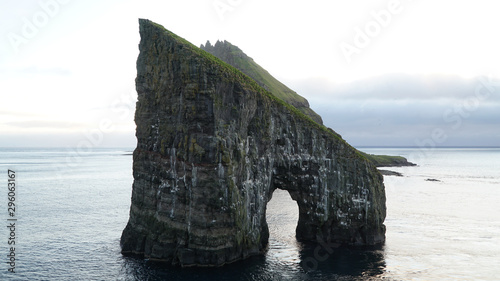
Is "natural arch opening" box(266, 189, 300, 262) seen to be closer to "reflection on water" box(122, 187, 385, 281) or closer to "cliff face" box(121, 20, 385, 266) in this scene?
"reflection on water" box(122, 187, 385, 281)

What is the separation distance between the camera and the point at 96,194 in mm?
94312

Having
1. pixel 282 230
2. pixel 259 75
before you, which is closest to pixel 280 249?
pixel 282 230

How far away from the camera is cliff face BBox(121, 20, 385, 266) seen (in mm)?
40094

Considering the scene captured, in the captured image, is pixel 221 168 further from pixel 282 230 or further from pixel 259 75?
pixel 259 75

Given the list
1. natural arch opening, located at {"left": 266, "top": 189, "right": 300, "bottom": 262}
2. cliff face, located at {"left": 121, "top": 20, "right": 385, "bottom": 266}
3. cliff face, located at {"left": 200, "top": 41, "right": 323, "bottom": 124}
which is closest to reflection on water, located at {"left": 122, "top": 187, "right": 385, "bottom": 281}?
natural arch opening, located at {"left": 266, "top": 189, "right": 300, "bottom": 262}

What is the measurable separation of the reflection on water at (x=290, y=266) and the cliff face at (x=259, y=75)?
212ft


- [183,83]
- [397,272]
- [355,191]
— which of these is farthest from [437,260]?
[183,83]

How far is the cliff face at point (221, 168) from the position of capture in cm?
4009

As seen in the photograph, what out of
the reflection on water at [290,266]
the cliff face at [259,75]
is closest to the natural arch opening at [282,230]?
the reflection on water at [290,266]

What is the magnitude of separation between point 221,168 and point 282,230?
22891 mm

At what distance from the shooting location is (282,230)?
190 feet

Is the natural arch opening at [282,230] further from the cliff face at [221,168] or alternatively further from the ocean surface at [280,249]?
the cliff face at [221,168]

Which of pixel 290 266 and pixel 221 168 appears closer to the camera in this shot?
pixel 221 168

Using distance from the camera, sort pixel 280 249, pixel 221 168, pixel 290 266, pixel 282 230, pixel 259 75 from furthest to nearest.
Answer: pixel 259 75 → pixel 282 230 → pixel 280 249 → pixel 290 266 → pixel 221 168
